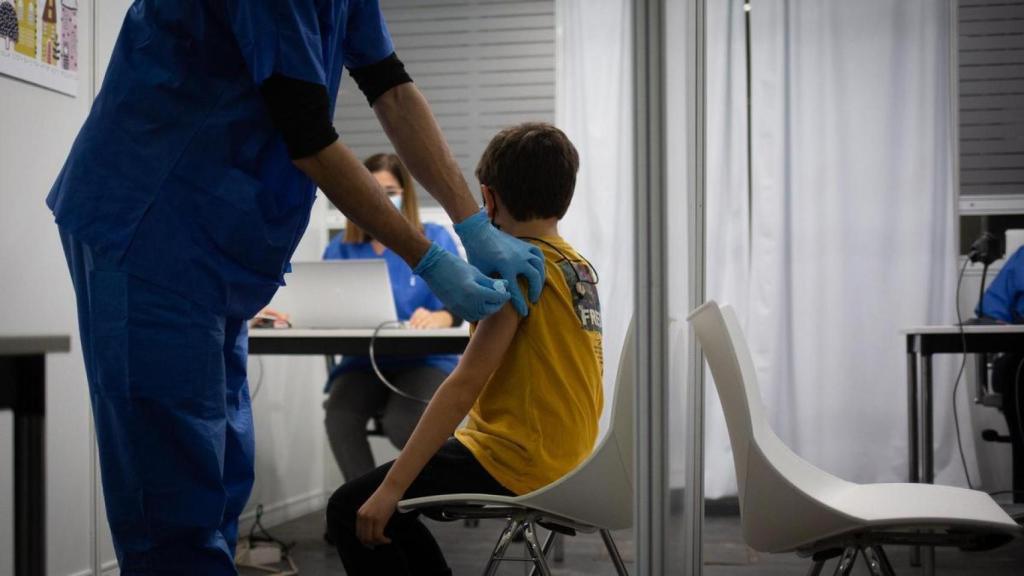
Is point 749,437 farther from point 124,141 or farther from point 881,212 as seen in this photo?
point 881,212

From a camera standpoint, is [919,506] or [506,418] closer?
[919,506]

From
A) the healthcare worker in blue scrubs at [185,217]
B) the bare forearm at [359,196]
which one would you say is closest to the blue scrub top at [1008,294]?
the bare forearm at [359,196]

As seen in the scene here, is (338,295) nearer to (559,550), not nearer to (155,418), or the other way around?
(559,550)

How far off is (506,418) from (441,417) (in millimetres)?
116

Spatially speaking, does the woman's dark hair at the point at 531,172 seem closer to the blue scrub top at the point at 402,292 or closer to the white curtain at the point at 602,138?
the blue scrub top at the point at 402,292

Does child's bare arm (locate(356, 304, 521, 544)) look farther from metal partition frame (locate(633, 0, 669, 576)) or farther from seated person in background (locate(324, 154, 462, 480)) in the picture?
seated person in background (locate(324, 154, 462, 480))

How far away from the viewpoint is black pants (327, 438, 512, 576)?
51.9 inches

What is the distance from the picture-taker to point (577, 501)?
4.46 ft

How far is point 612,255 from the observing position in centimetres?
385

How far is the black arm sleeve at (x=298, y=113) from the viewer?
3.70 feet

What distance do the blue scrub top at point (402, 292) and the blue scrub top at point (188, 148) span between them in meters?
1.83

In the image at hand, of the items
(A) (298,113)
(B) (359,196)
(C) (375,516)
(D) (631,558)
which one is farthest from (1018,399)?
(A) (298,113)

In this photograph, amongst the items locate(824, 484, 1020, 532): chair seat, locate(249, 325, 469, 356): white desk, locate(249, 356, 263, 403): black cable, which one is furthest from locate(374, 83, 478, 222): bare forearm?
locate(249, 356, 263, 403): black cable

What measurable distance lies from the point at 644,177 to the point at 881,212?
9.55 ft
